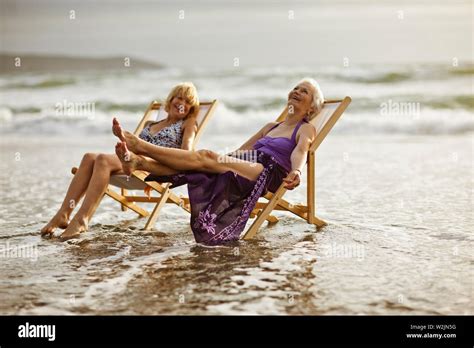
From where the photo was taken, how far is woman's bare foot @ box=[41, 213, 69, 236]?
167 inches

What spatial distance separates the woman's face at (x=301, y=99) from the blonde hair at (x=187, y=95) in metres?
0.68

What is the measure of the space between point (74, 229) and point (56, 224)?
0.17 meters

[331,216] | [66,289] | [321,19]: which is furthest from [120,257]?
[321,19]

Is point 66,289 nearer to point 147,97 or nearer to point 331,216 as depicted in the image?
point 331,216

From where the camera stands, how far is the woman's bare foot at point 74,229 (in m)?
4.15

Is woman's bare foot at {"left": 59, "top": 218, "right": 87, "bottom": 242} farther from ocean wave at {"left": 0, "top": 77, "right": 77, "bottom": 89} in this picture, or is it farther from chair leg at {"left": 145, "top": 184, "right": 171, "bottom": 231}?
ocean wave at {"left": 0, "top": 77, "right": 77, "bottom": 89}

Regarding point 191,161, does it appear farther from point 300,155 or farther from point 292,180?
point 300,155

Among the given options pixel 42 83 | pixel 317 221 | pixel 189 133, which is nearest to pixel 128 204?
A: pixel 189 133

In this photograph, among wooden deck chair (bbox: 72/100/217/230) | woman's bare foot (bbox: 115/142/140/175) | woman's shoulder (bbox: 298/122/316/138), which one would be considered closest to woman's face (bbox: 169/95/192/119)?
wooden deck chair (bbox: 72/100/217/230)

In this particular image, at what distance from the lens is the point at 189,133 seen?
183 inches

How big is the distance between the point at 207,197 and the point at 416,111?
1102 centimetres

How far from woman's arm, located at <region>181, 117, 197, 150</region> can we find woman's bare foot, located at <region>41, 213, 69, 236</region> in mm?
914

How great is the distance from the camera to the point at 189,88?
4719 millimetres

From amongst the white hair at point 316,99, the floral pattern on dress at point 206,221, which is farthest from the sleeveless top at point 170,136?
the white hair at point 316,99
